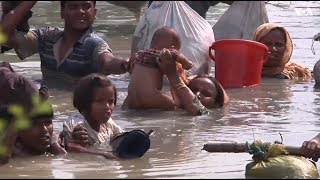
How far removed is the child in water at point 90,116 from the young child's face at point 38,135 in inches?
7.6

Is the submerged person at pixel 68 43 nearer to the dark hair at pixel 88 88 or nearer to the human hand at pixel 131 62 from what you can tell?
the human hand at pixel 131 62

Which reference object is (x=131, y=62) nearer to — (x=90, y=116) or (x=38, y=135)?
(x=90, y=116)

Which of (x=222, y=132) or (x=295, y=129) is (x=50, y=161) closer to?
(x=222, y=132)

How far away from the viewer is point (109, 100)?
550 cm

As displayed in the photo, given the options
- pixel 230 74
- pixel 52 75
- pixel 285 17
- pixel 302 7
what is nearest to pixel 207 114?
pixel 230 74

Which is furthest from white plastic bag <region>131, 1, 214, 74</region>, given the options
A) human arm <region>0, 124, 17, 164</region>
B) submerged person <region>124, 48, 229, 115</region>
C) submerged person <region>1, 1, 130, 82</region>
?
human arm <region>0, 124, 17, 164</region>

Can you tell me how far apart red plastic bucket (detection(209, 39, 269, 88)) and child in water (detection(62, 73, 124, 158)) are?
2.56m

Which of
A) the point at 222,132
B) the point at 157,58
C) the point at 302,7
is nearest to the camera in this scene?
the point at 222,132

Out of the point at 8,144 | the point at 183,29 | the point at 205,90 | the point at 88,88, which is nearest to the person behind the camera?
the point at 8,144

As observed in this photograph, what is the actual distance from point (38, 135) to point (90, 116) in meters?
0.46

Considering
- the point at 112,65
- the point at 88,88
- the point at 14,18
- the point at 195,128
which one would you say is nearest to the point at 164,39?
the point at 112,65

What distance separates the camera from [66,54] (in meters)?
7.86

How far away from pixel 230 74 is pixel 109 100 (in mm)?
2631

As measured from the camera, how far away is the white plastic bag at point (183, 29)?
8102mm
